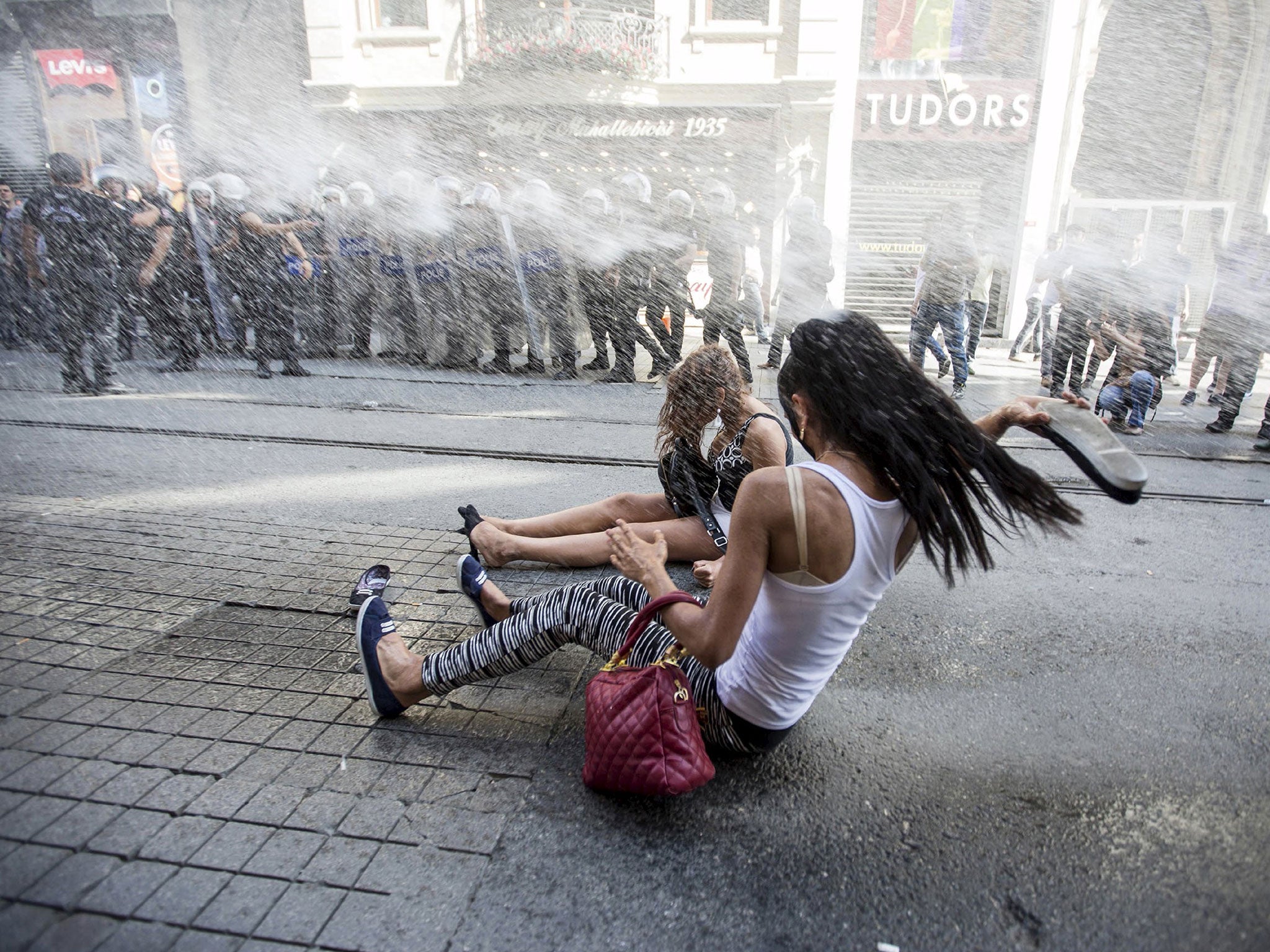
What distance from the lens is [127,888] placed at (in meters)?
2.04

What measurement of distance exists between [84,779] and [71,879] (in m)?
0.45

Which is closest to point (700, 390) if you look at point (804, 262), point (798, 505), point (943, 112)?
point (798, 505)

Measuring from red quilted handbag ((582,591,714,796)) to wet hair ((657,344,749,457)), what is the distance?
1.49 meters

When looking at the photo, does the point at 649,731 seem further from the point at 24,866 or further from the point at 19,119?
the point at 19,119

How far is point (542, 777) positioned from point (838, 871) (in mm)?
876

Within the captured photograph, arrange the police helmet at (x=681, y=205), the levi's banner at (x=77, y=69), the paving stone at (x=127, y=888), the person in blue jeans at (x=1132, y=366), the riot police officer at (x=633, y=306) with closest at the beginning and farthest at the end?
the paving stone at (x=127, y=888), the person in blue jeans at (x=1132, y=366), the riot police officer at (x=633, y=306), the police helmet at (x=681, y=205), the levi's banner at (x=77, y=69)

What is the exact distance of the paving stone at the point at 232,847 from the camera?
2129mm

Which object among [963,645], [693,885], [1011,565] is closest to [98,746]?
[693,885]

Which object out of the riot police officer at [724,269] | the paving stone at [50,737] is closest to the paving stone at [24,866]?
the paving stone at [50,737]

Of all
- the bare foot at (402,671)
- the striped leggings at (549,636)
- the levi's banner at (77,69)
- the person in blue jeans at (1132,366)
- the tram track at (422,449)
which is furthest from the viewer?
the levi's banner at (77,69)

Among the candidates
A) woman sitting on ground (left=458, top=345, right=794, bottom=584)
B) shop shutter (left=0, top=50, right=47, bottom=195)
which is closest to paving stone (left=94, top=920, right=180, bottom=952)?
woman sitting on ground (left=458, top=345, right=794, bottom=584)

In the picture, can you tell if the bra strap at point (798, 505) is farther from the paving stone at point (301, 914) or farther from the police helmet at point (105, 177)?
the police helmet at point (105, 177)

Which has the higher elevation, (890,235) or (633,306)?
(890,235)

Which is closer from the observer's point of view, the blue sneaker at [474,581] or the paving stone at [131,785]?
the paving stone at [131,785]
